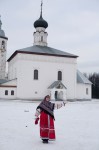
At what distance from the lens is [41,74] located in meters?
38.8

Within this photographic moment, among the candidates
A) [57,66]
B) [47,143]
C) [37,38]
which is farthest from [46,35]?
[47,143]

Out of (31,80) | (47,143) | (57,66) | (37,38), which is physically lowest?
(47,143)

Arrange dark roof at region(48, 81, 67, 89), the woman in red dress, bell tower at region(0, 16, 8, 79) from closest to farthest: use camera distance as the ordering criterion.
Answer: the woman in red dress → dark roof at region(48, 81, 67, 89) → bell tower at region(0, 16, 8, 79)

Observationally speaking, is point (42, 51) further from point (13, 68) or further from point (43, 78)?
point (13, 68)

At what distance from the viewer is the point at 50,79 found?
129 feet

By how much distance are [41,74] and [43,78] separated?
0.74 meters

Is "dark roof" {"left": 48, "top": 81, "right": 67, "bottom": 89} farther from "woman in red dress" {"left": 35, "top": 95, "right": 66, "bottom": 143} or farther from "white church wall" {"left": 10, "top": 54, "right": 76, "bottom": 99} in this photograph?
"woman in red dress" {"left": 35, "top": 95, "right": 66, "bottom": 143}

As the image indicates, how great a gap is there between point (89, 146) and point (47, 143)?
3.90 feet

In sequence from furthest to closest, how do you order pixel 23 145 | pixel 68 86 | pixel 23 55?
A: pixel 68 86 → pixel 23 55 → pixel 23 145

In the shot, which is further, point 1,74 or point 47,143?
point 1,74

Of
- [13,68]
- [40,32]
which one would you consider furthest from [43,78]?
[40,32]

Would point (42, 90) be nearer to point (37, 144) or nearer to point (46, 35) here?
point (46, 35)

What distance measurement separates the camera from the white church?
37250mm

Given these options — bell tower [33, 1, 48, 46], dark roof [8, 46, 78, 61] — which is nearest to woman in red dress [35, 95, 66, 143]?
dark roof [8, 46, 78, 61]
